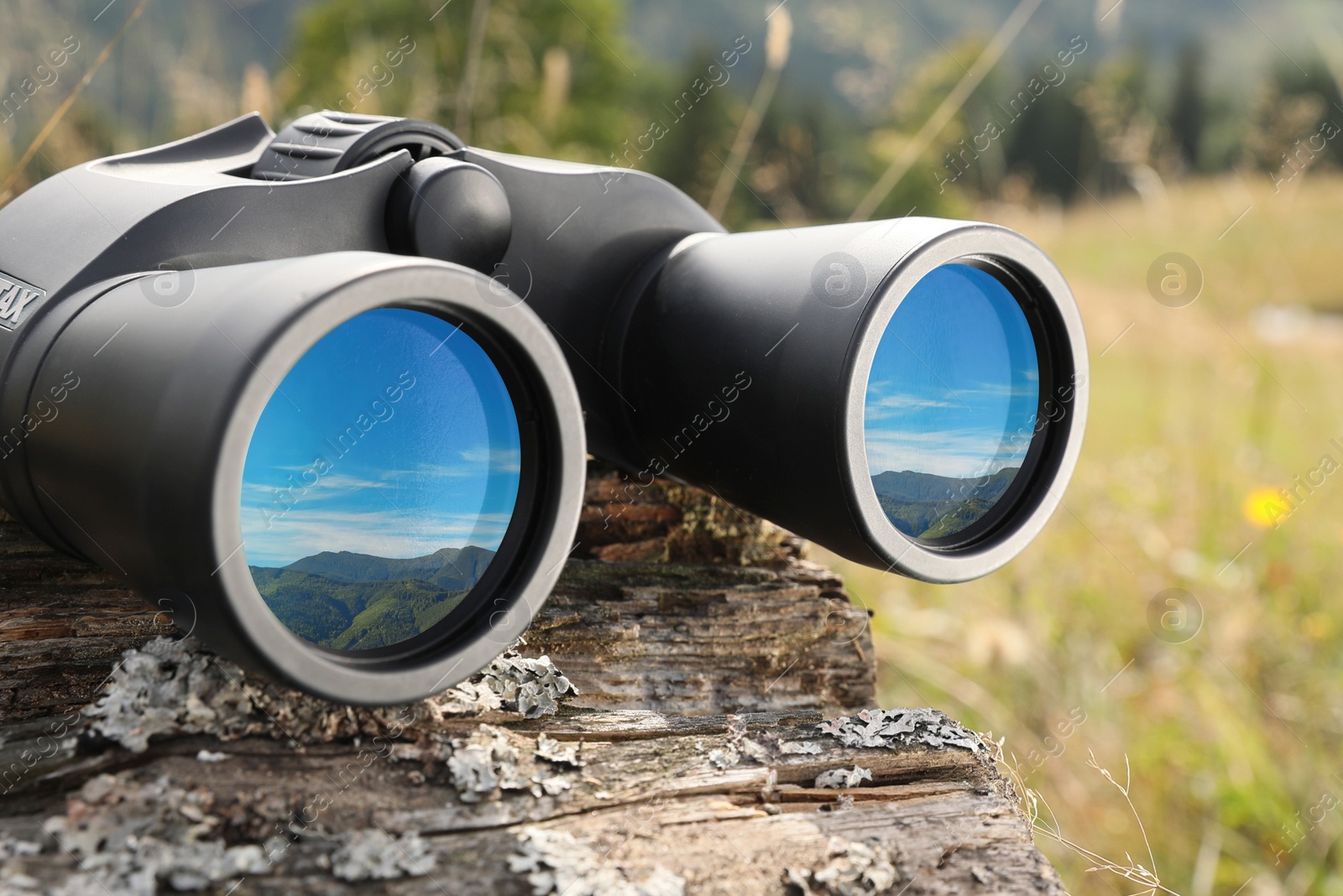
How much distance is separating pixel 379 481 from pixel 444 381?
Result: 11 cm

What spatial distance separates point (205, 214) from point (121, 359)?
31 centimetres

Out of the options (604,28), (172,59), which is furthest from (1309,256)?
(172,59)

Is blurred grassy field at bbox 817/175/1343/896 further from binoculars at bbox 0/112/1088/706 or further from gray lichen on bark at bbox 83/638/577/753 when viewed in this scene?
gray lichen on bark at bbox 83/638/577/753

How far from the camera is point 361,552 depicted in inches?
35.5

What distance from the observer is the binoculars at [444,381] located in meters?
0.74

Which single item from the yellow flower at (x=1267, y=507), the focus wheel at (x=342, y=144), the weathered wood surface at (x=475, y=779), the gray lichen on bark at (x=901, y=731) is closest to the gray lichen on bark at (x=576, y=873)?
the weathered wood surface at (x=475, y=779)

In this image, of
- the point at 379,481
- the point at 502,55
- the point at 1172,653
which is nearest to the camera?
the point at 379,481

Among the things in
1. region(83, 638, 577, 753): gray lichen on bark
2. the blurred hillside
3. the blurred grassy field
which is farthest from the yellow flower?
region(83, 638, 577, 753): gray lichen on bark

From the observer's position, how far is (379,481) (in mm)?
896

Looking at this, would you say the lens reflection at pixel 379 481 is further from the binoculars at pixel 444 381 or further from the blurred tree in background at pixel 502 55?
the blurred tree in background at pixel 502 55

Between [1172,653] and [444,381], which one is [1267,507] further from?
[444,381]

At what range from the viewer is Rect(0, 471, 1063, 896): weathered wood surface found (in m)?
0.77

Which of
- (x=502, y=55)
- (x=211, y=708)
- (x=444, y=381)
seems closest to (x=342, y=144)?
(x=444, y=381)

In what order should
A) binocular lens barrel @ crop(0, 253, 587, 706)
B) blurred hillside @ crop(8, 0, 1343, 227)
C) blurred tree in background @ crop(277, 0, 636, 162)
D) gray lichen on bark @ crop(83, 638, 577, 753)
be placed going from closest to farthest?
1. binocular lens barrel @ crop(0, 253, 587, 706)
2. gray lichen on bark @ crop(83, 638, 577, 753)
3. blurred hillside @ crop(8, 0, 1343, 227)
4. blurred tree in background @ crop(277, 0, 636, 162)
